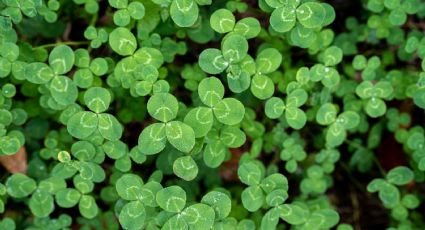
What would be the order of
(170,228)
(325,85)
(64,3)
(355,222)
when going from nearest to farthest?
(170,228), (325,85), (64,3), (355,222)

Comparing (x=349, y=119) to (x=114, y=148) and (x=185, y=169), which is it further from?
(x=114, y=148)

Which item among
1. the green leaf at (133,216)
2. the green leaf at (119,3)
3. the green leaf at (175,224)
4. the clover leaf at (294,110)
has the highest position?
the green leaf at (119,3)

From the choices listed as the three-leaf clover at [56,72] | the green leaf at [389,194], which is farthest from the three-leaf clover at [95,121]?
the green leaf at [389,194]

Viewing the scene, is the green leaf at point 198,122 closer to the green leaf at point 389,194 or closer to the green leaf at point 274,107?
the green leaf at point 274,107

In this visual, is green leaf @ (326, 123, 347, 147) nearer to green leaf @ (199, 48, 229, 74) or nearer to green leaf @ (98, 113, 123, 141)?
green leaf @ (199, 48, 229, 74)

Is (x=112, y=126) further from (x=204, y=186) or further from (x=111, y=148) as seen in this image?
(x=204, y=186)

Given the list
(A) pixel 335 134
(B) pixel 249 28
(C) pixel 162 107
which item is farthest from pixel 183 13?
(A) pixel 335 134

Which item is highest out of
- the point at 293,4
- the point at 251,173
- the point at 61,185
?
the point at 293,4

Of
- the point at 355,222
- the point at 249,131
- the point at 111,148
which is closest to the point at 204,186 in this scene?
the point at 249,131
